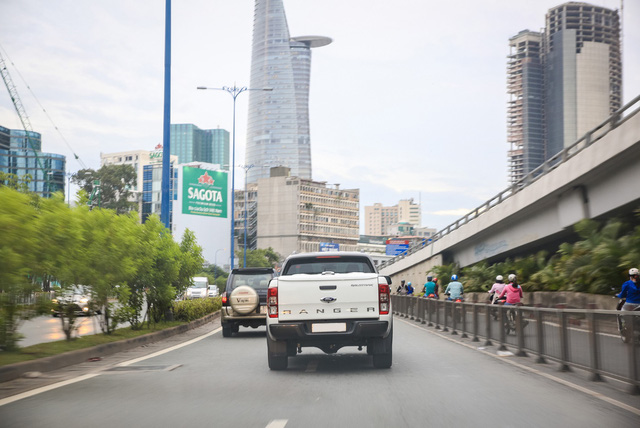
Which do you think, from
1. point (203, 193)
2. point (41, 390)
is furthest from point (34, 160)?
point (41, 390)

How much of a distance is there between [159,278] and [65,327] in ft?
15.6

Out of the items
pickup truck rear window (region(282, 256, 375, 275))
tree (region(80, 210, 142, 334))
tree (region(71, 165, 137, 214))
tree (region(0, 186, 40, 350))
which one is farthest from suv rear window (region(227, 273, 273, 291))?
tree (region(71, 165, 137, 214))

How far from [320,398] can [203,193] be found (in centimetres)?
5827

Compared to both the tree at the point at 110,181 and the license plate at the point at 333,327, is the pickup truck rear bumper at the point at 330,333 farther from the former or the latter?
the tree at the point at 110,181

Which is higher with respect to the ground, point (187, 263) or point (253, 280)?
point (187, 263)

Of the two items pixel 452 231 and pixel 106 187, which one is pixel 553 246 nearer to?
pixel 452 231

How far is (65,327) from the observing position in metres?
15.2

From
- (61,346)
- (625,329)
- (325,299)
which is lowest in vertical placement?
(61,346)

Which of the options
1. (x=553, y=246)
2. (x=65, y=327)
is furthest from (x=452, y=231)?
(x=65, y=327)

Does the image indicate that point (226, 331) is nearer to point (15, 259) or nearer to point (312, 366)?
point (312, 366)

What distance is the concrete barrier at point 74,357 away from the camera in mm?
10491

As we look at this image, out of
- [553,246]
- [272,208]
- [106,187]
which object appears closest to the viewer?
[553,246]

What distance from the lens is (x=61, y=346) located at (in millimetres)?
13852

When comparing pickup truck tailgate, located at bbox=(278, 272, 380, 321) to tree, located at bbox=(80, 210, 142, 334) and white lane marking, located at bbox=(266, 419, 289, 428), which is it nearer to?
white lane marking, located at bbox=(266, 419, 289, 428)
